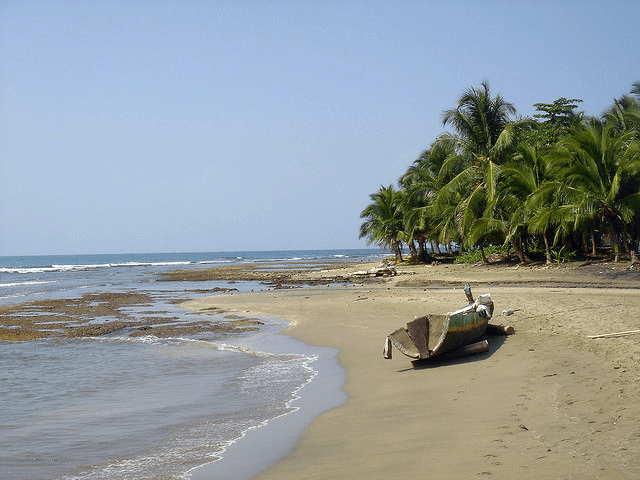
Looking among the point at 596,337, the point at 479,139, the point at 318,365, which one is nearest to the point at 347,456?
the point at 318,365

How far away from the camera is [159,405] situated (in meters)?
7.46

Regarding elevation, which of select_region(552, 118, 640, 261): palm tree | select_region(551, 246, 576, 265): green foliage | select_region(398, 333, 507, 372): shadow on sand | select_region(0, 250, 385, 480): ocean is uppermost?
select_region(552, 118, 640, 261): palm tree

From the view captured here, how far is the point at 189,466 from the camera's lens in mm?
5004

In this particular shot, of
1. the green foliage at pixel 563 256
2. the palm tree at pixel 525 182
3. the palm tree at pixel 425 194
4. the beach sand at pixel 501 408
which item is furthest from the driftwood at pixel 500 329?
the palm tree at pixel 425 194

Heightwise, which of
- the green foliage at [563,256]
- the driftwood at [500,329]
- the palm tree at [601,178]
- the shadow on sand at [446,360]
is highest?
the palm tree at [601,178]

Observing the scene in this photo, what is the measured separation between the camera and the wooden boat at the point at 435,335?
27.3ft

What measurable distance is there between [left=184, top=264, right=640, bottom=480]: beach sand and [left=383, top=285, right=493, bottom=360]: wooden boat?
0.29m

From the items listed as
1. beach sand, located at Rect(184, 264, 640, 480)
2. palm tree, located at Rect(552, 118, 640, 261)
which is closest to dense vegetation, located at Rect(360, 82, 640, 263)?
palm tree, located at Rect(552, 118, 640, 261)

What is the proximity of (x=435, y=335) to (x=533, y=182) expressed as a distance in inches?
769

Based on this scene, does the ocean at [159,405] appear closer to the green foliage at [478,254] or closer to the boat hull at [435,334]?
the boat hull at [435,334]

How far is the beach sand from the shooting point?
4309 mm

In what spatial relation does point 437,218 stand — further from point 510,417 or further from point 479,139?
point 510,417

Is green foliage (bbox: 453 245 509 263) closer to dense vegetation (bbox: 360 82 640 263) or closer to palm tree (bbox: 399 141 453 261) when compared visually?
dense vegetation (bbox: 360 82 640 263)

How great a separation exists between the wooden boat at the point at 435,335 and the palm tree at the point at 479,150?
1968cm
